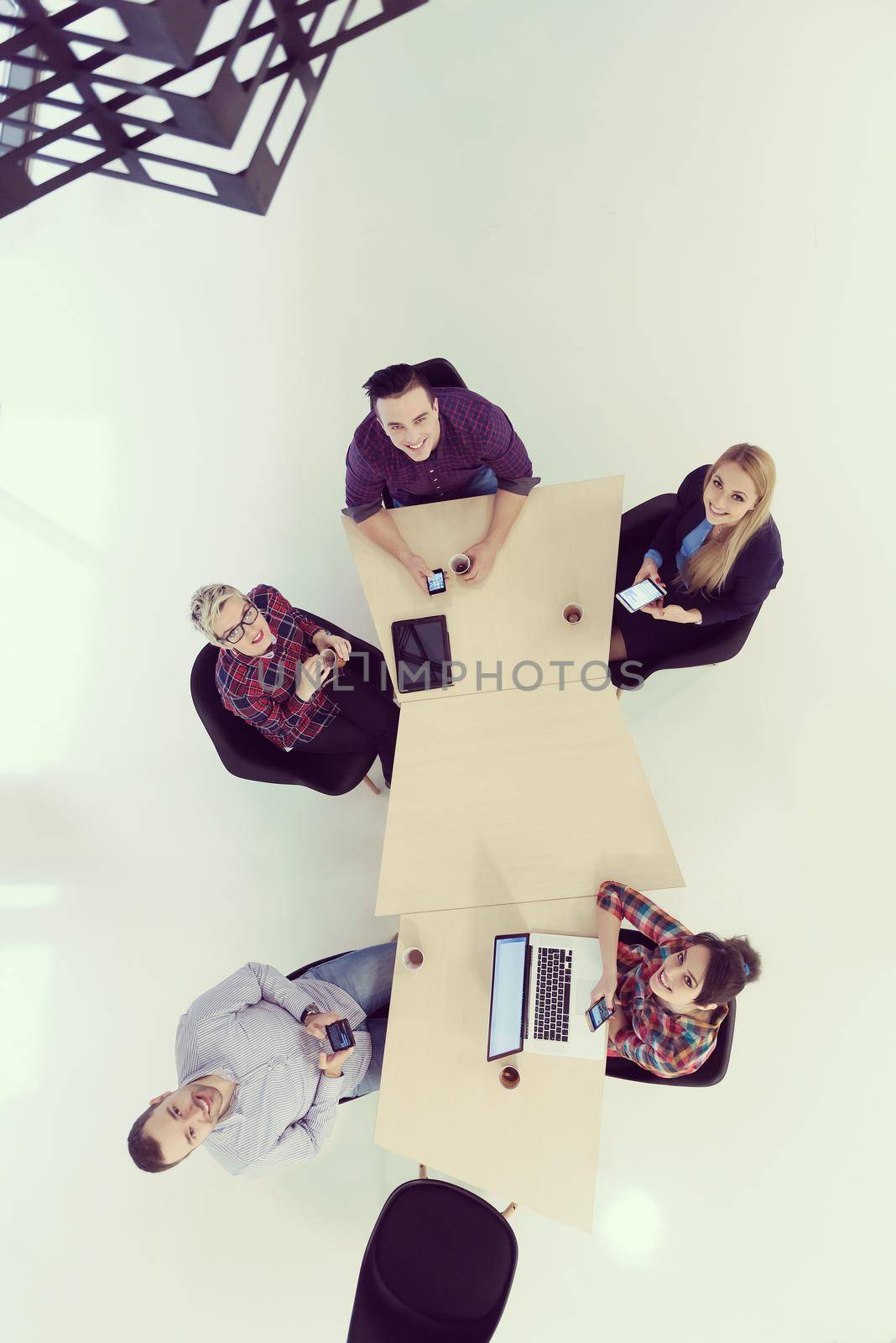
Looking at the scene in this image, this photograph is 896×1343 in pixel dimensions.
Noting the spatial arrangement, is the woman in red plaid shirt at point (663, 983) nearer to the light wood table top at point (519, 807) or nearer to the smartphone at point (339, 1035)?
the light wood table top at point (519, 807)

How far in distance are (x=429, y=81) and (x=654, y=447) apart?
7.39 feet

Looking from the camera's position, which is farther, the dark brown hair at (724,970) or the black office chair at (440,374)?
the black office chair at (440,374)

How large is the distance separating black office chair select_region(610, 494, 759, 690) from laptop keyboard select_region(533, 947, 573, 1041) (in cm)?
105

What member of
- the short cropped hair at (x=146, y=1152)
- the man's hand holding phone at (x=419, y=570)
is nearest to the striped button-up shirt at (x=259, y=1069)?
the short cropped hair at (x=146, y=1152)

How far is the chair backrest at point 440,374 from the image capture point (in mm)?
2598

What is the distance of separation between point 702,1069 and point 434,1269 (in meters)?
0.99

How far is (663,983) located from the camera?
198 centimetres

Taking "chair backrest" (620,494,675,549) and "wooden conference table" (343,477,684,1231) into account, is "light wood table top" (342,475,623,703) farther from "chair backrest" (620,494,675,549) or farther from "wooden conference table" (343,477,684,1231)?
"chair backrest" (620,494,675,549)

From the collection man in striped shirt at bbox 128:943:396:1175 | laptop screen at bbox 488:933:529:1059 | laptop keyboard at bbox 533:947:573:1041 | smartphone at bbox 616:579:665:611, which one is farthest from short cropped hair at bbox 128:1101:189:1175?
smartphone at bbox 616:579:665:611

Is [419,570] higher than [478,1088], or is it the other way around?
[419,570]

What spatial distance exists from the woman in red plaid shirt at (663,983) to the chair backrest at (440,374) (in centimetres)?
175

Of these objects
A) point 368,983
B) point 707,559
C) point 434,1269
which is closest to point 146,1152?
point 368,983

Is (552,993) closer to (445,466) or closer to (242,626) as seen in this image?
(242,626)

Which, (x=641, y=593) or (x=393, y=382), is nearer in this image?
(x=393, y=382)
